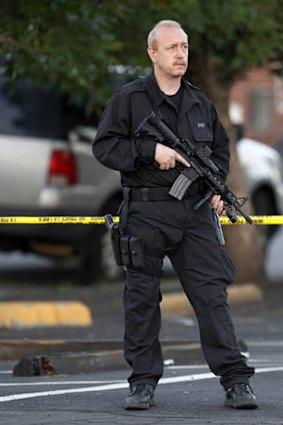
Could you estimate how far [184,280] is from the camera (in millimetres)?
8008

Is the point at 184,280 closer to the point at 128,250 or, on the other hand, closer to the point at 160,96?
the point at 128,250

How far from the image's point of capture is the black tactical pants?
7.93 m

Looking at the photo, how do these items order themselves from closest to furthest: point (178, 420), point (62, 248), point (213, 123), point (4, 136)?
point (178, 420) < point (213, 123) < point (4, 136) < point (62, 248)

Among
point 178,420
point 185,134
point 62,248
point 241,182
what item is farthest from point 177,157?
point 62,248

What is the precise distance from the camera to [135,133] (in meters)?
7.92

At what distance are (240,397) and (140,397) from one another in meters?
0.48

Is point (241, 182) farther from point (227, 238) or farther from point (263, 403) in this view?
point (263, 403)

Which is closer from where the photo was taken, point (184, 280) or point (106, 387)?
point (184, 280)

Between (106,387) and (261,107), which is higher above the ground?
(106,387)

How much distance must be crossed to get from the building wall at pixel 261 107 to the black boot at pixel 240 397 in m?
43.2

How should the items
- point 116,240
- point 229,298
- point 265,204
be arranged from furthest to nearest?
point 265,204 → point 229,298 → point 116,240

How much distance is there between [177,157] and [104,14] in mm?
5937

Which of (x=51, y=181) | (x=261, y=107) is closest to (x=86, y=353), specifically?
(x=51, y=181)

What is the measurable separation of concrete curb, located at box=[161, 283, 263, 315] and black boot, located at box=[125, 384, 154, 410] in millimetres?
7502
